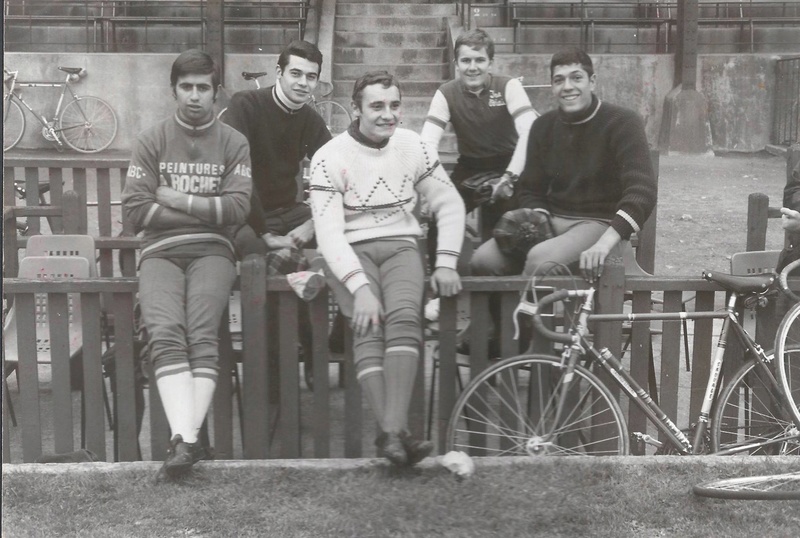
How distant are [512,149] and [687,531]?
2.51 m

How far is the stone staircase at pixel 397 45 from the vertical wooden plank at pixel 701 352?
925 centimetres

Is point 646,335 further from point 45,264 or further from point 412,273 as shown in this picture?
point 45,264

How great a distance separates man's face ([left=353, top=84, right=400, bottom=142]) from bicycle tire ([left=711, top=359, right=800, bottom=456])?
171cm

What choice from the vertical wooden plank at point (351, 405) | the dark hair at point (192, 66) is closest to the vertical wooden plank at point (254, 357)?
the vertical wooden plank at point (351, 405)

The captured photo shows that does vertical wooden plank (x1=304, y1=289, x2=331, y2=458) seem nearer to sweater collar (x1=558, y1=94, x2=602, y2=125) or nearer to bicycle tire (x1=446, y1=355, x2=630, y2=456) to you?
bicycle tire (x1=446, y1=355, x2=630, y2=456)

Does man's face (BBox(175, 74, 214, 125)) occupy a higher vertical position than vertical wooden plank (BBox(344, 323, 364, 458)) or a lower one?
higher

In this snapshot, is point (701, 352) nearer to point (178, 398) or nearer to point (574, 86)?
point (574, 86)

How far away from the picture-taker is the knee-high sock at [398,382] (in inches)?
163

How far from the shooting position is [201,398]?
423 centimetres

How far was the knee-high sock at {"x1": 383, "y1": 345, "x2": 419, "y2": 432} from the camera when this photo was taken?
4.14 meters

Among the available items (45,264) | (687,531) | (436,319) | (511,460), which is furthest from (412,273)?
(45,264)

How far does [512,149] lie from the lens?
19.4ft

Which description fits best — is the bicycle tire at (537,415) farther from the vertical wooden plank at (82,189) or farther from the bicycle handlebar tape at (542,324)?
the vertical wooden plank at (82,189)

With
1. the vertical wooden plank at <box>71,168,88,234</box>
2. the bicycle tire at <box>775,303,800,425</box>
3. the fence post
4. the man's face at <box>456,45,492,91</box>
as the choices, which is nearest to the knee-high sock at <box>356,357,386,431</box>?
the bicycle tire at <box>775,303,800,425</box>
